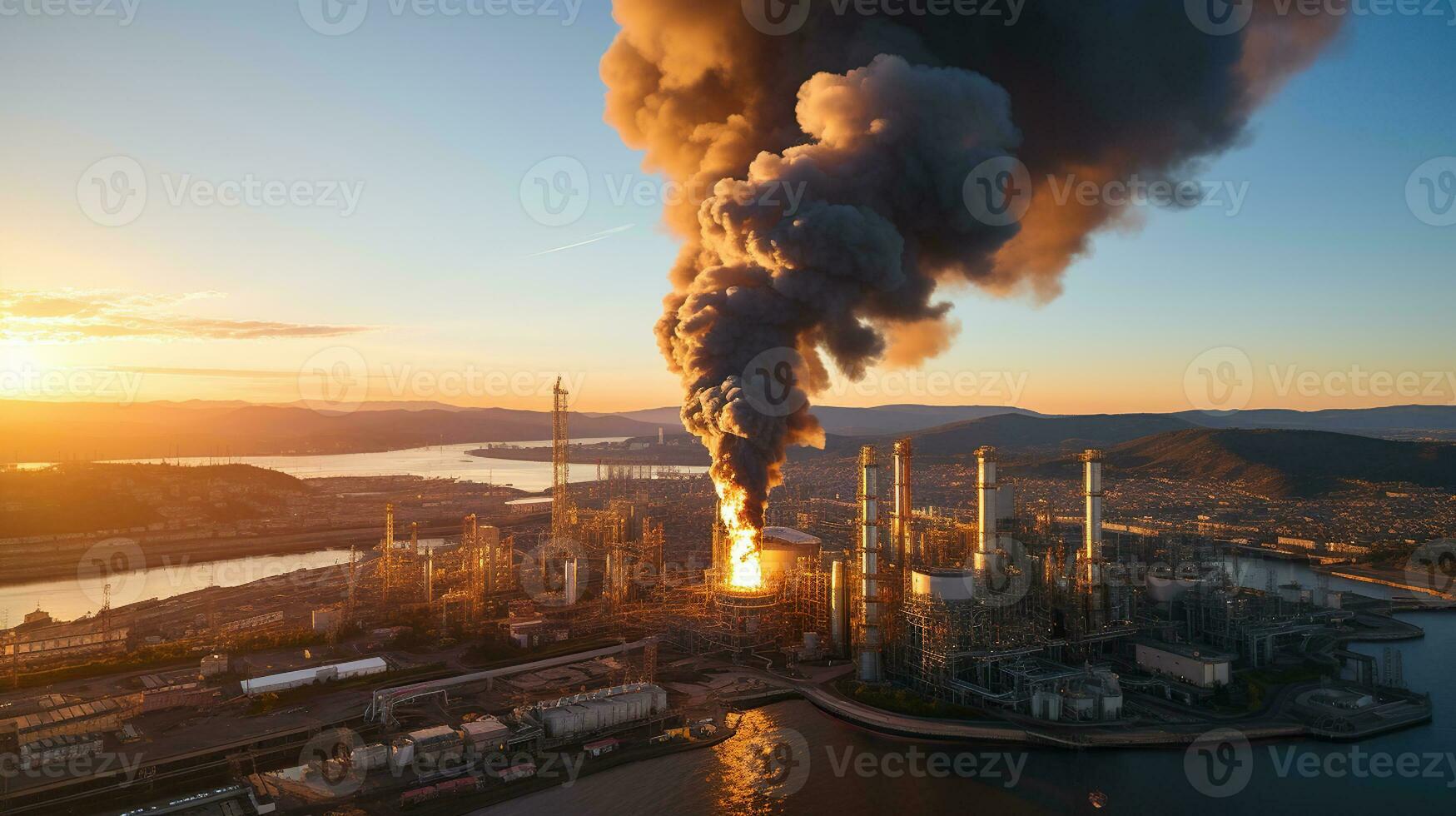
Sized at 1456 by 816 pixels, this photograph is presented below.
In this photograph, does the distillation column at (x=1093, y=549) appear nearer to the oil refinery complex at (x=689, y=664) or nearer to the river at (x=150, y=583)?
the oil refinery complex at (x=689, y=664)

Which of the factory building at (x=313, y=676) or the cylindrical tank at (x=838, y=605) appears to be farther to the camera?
the cylindrical tank at (x=838, y=605)

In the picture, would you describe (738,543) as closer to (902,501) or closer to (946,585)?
(946,585)

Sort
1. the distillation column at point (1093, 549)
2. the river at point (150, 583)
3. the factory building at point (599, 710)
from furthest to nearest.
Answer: the river at point (150, 583) → the distillation column at point (1093, 549) → the factory building at point (599, 710)

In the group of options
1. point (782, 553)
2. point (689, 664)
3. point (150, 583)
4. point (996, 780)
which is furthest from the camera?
point (150, 583)

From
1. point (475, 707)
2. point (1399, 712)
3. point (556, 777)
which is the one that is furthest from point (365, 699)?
point (1399, 712)

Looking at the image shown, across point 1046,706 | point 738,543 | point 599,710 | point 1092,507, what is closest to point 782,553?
point 738,543

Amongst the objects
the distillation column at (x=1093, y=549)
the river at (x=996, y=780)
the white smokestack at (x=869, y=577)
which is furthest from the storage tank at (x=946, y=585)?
the distillation column at (x=1093, y=549)
